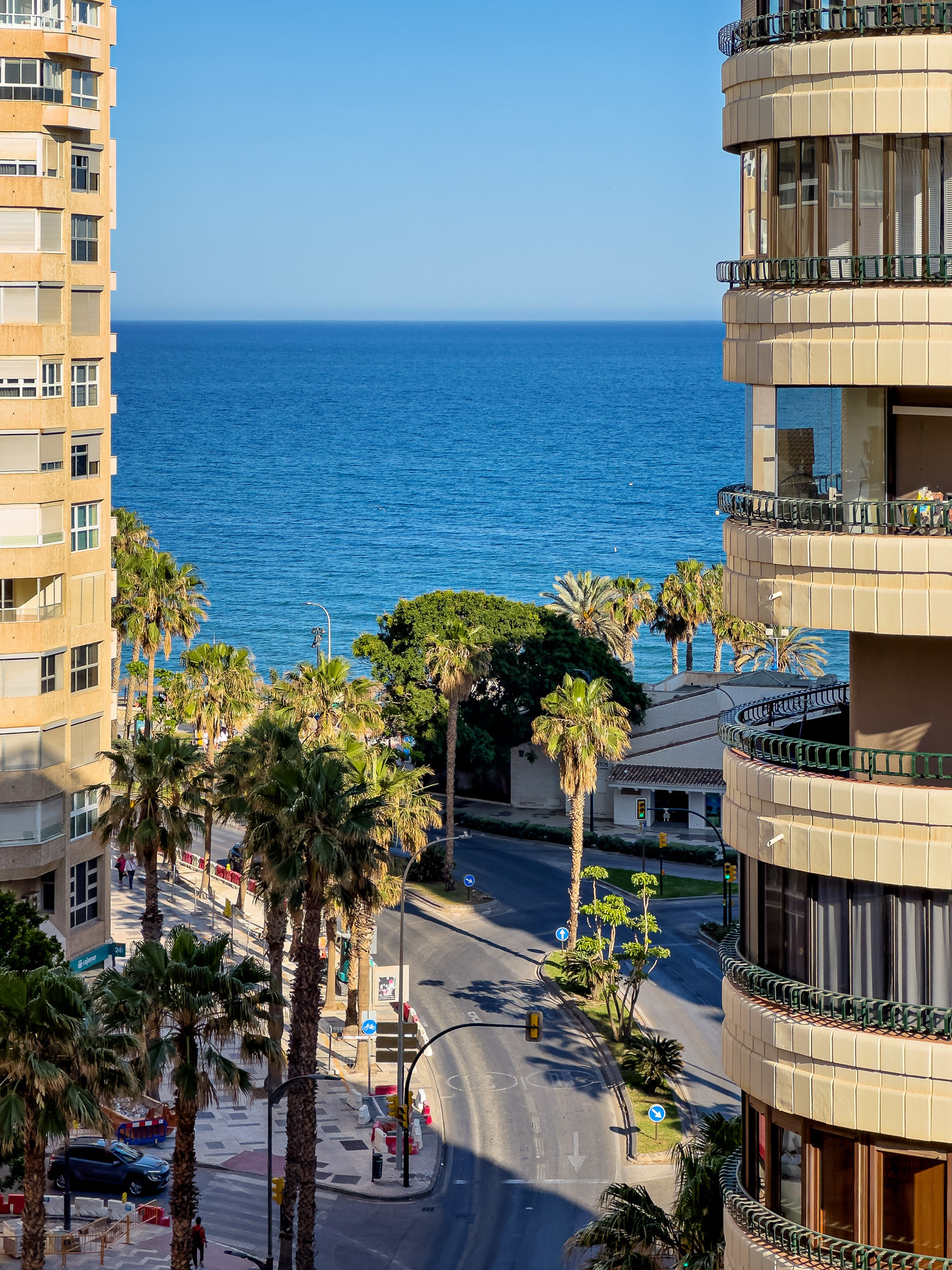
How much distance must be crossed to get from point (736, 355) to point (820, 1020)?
8083mm

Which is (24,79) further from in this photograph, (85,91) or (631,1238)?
(631,1238)

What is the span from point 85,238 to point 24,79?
17.6ft

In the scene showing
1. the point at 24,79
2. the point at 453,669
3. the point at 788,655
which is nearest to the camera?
the point at 24,79

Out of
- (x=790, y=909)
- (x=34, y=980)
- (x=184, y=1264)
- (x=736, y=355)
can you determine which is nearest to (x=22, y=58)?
(x=34, y=980)

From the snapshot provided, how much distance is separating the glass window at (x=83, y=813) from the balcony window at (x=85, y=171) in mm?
19804

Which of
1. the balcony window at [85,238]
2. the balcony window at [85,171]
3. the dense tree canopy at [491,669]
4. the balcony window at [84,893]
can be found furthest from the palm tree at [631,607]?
the balcony window at [85,171]

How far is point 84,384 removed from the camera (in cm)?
6200

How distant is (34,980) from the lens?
3772 cm

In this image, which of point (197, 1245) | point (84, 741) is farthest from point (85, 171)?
point (197, 1245)

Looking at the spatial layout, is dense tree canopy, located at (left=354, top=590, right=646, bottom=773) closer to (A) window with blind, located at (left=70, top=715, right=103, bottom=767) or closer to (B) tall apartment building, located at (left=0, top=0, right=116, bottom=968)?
(A) window with blind, located at (left=70, top=715, right=103, bottom=767)

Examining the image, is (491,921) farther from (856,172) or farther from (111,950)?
(856,172)

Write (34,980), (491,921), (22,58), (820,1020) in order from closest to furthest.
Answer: (820,1020) < (34,980) < (22,58) < (491,921)

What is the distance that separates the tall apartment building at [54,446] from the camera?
59.0 metres

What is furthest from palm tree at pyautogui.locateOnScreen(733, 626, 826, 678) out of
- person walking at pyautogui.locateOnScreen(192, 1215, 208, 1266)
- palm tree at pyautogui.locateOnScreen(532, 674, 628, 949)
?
person walking at pyautogui.locateOnScreen(192, 1215, 208, 1266)
